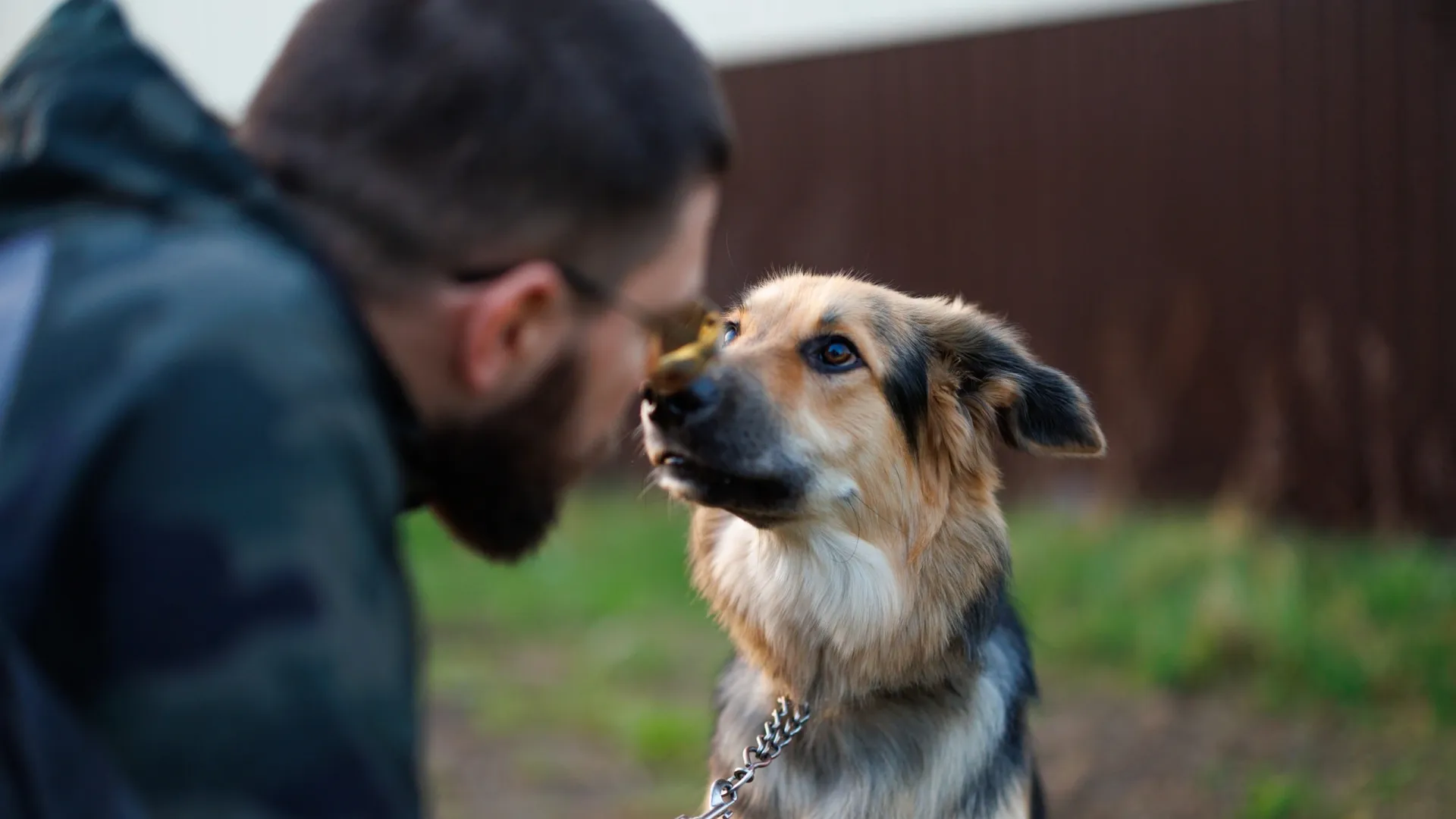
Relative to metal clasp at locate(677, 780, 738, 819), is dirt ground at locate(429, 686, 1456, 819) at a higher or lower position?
lower

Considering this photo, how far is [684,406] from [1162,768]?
9.04 feet

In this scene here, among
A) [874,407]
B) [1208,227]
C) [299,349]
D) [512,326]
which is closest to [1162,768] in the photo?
[874,407]

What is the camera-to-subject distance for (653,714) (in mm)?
4938

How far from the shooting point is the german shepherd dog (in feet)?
8.07

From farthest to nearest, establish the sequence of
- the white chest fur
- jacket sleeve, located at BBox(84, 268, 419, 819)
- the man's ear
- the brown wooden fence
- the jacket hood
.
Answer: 1. the brown wooden fence
2. the white chest fur
3. the man's ear
4. the jacket hood
5. jacket sleeve, located at BBox(84, 268, 419, 819)

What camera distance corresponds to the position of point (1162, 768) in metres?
4.29

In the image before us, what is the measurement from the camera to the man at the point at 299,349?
3.35 ft

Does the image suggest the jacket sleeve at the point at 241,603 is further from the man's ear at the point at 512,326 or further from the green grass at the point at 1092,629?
the green grass at the point at 1092,629

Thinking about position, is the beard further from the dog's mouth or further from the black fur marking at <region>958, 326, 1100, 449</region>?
the black fur marking at <region>958, 326, 1100, 449</region>

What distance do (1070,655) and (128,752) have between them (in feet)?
15.0

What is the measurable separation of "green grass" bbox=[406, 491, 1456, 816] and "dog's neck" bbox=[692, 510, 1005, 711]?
1839 millimetres

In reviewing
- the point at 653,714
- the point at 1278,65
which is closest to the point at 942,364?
the point at 653,714

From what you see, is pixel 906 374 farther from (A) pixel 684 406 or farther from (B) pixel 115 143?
(B) pixel 115 143

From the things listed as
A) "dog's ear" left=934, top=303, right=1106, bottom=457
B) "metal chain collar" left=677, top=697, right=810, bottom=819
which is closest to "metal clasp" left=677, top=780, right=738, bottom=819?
"metal chain collar" left=677, top=697, right=810, bottom=819
